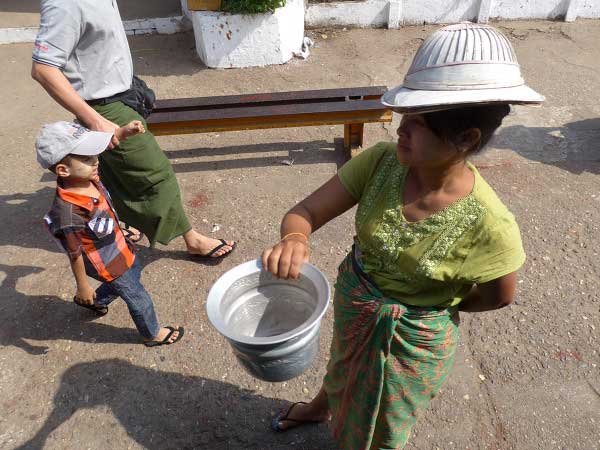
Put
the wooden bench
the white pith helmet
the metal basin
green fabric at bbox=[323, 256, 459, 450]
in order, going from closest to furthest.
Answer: the white pith helmet, the metal basin, green fabric at bbox=[323, 256, 459, 450], the wooden bench

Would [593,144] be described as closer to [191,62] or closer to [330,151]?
[330,151]

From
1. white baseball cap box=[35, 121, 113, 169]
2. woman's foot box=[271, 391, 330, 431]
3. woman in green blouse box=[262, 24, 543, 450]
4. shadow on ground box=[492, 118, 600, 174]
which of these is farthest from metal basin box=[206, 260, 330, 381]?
shadow on ground box=[492, 118, 600, 174]

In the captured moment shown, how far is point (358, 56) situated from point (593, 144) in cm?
310

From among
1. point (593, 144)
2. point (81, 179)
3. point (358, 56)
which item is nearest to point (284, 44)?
point (358, 56)

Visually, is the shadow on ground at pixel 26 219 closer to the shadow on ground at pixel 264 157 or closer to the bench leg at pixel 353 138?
the shadow on ground at pixel 264 157

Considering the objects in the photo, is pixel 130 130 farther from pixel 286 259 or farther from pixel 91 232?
pixel 286 259

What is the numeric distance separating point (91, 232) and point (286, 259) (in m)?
1.26

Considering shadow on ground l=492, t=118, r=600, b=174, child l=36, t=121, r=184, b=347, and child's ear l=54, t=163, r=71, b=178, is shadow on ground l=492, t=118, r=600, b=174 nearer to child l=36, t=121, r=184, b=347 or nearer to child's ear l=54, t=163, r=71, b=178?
child l=36, t=121, r=184, b=347

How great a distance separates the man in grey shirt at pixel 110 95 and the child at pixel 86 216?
24 cm

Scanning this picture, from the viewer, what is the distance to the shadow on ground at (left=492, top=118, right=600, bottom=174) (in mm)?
4086

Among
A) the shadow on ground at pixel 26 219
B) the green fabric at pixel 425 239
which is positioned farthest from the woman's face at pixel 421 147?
the shadow on ground at pixel 26 219

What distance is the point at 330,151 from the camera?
14.6 feet

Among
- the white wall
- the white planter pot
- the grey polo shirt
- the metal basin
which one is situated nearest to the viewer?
the metal basin

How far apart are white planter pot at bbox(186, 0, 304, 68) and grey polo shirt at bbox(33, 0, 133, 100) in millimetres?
3294
